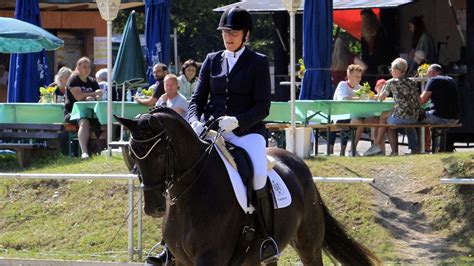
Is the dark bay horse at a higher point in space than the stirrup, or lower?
higher

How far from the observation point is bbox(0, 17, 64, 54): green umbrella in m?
19.4

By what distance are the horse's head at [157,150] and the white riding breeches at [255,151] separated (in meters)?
0.72

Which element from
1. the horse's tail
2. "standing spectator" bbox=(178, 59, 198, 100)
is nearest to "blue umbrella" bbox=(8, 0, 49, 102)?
"standing spectator" bbox=(178, 59, 198, 100)

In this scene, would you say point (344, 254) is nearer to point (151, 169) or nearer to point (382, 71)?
point (151, 169)

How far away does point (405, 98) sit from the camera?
1709 centimetres

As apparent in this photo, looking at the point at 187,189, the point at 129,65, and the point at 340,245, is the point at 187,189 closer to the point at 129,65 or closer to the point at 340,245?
the point at 340,245

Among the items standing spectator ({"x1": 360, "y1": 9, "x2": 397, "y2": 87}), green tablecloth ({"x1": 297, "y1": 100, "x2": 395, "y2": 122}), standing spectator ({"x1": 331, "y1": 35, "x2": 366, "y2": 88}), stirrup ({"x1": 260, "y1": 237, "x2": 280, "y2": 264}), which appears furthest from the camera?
standing spectator ({"x1": 360, "y1": 9, "x2": 397, "y2": 87})

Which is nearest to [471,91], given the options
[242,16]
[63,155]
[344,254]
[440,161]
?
[440,161]

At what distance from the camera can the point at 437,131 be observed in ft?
59.7

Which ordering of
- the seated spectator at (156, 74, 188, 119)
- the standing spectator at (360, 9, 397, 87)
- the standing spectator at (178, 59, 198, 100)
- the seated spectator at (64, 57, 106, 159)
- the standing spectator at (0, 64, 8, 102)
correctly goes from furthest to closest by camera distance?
the standing spectator at (0, 64, 8, 102), the standing spectator at (360, 9, 397, 87), the seated spectator at (64, 57, 106, 159), the standing spectator at (178, 59, 198, 100), the seated spectator at (156, 74, 188, 119)

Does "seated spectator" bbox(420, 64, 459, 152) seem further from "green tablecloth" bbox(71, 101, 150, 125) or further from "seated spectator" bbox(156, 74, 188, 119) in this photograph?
"green tablecloth" bbox(71, 101, 150, 125)

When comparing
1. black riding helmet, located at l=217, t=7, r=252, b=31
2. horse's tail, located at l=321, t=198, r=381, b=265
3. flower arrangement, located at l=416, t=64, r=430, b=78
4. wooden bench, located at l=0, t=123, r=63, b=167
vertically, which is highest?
black riding helmet, located at l=217, t=7, r=252, b=31

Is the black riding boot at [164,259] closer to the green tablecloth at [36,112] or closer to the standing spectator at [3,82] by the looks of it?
the green tablecloth at [36,112]

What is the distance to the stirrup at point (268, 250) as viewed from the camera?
890 cm
